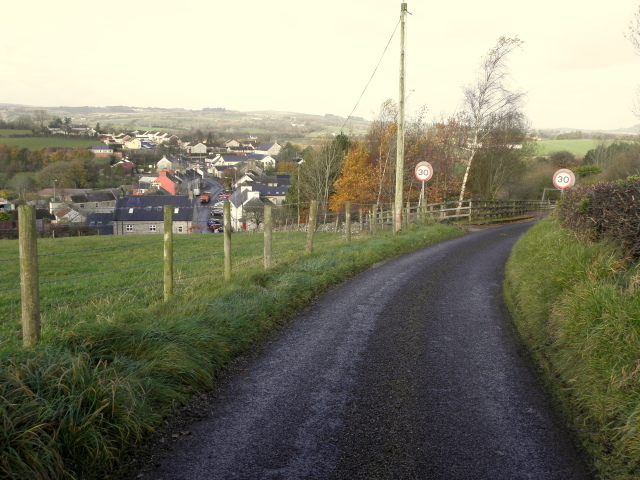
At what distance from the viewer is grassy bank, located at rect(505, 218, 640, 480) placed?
3738mm

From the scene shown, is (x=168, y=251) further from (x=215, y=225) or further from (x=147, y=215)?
(x=147, y=215)

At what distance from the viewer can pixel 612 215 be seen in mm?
7652

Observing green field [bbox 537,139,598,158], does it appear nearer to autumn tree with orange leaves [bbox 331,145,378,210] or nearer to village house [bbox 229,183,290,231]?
autumn tree with orange leaves [bbox 331,145,378,210]

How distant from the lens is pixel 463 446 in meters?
3.75

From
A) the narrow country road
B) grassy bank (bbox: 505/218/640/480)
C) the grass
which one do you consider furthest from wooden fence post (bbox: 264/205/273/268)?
the grass

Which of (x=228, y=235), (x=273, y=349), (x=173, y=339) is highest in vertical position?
(x=228, y=235)

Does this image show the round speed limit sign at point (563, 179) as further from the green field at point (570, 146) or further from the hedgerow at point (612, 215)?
the green field at point (570, 146)

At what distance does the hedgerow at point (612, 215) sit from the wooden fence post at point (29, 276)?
7.34m

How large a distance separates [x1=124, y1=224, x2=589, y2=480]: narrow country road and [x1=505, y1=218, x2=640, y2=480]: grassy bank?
0.25m

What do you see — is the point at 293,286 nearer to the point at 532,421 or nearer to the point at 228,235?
the point at 228,235

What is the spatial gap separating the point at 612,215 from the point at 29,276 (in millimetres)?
7935

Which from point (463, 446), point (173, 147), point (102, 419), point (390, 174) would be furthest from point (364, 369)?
point (173, 147)

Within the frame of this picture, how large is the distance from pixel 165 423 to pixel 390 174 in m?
35.5

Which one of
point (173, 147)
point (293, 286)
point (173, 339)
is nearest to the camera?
point (173, 339)
